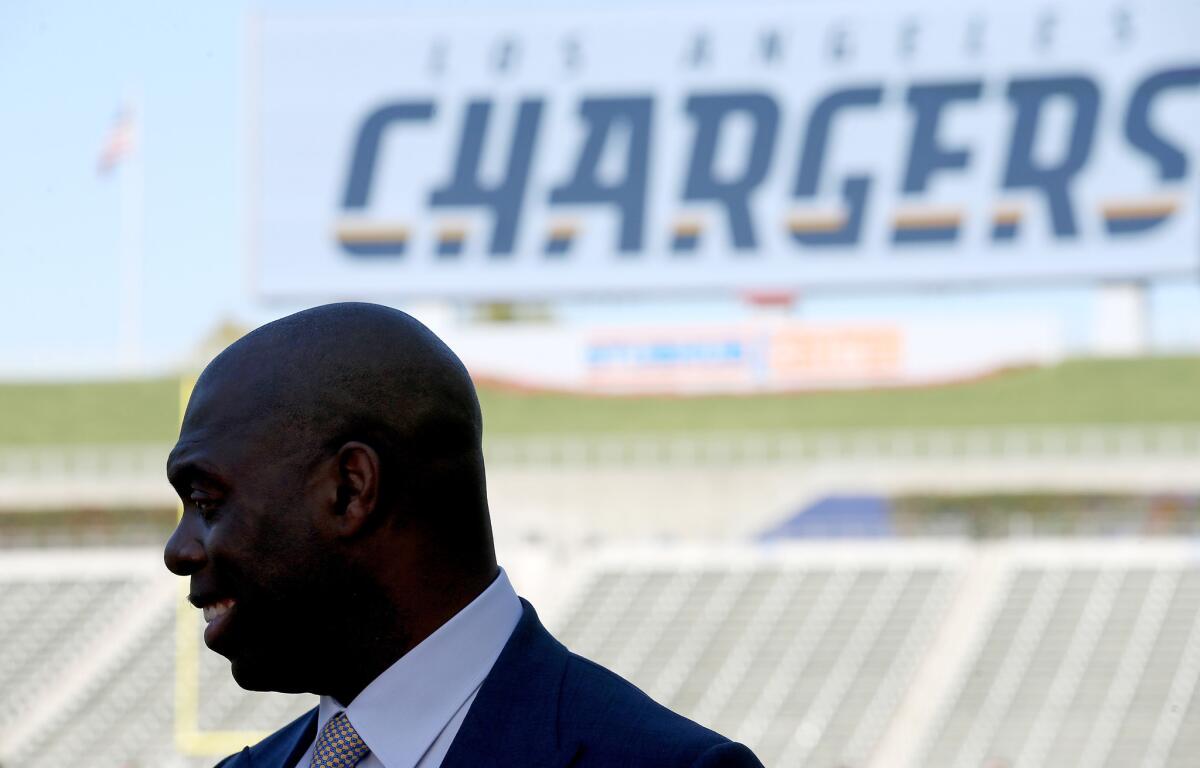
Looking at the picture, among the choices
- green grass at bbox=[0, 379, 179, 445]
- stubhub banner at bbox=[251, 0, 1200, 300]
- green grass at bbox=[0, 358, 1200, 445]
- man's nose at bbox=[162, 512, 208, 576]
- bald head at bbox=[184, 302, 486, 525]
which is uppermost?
bald head at bbox=[184, 302, 486, 525]

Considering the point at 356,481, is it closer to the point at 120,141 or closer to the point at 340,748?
the point at 340,748

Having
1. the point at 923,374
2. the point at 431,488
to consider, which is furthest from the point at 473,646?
the point at 923,374

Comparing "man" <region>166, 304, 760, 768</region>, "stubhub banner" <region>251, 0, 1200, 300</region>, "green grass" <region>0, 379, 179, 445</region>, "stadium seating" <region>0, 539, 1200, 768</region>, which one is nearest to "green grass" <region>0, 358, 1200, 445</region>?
"green grass" <region>0, 379, 179, 445</region>

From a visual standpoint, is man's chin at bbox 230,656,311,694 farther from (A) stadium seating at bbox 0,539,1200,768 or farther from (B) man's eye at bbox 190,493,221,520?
(A) stadium seating at bbox 0,539,1200,768

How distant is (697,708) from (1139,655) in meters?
4.23

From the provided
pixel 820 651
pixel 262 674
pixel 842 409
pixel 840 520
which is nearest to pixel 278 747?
pixel 262 674

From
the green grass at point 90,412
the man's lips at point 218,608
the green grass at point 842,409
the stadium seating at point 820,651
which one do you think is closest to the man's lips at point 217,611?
the man's lips at point 218,608

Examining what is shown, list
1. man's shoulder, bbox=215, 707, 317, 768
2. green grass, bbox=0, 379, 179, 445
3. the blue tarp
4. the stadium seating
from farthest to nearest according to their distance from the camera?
green grass, bbox=0, 379, 179, 445 → the blue tarp → the stadium seating → man's shoulder, bbox=215, 707, 317, 768

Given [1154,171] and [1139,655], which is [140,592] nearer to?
[1139,655]

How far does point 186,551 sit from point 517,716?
20cm

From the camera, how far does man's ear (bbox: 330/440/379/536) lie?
0.95 m

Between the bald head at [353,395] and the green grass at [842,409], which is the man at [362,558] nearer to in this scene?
the bald head at [353,395]

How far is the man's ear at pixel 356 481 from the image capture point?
0.95 m

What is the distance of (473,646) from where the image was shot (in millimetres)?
970
